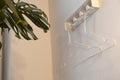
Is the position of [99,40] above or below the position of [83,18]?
below

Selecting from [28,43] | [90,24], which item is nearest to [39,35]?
[28,43]

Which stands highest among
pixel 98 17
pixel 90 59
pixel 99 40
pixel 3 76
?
pixel 98 17

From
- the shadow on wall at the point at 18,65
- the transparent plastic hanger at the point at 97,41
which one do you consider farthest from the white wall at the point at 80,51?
the shadow on wall at the point at 18,65

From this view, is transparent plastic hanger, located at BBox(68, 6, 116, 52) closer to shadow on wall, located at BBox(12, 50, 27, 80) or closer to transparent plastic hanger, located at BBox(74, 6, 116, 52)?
transparent plastic hanger, located at BBox(74, 6, 116, 52)

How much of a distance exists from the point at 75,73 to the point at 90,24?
371 millimetres

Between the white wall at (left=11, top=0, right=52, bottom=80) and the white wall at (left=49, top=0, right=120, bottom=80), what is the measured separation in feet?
0.26

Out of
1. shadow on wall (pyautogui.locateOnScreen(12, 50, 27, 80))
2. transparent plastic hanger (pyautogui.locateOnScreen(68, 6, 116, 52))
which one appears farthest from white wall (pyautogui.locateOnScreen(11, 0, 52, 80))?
transparent plastic hanger (pyautogui.locateOnScreen(68, 6, 116, 52))

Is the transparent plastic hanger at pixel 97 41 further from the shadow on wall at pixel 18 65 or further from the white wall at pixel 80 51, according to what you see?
the shadow on wall at pixel 18 65

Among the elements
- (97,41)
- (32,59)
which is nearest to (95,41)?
(97,41)

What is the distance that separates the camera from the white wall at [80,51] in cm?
116

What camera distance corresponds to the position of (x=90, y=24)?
1411 mm

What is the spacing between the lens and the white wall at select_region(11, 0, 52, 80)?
1.87 metres

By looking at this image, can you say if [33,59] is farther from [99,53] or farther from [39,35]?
[99,53]

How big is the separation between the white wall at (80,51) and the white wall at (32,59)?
0.08 meters
